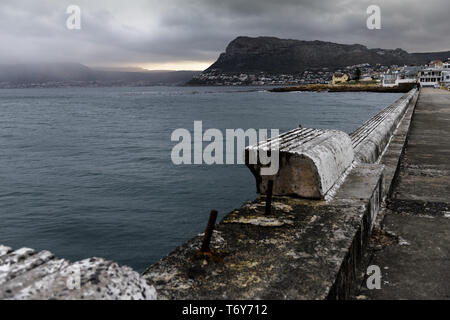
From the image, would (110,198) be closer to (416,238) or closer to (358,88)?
(416,238)

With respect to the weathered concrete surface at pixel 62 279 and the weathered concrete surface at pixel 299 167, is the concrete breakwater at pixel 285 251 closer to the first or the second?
the weathered concrete surface at pixel 299 167

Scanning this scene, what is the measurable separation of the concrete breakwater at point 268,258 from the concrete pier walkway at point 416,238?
21 cm

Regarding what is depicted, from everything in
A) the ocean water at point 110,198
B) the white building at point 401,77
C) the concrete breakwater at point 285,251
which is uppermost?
the white building at point 401,77

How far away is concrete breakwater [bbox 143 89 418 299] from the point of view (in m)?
1.84

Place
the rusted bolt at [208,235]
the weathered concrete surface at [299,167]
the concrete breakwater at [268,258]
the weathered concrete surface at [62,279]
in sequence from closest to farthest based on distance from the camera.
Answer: the weathered concrete surface at [62,279], the concrete breakwater at [268,258], the rusted bolt at [208,235], the weathered concrete surface at [299,167]

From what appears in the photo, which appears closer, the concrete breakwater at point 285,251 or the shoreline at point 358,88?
the concrete breakwater at point 285,251

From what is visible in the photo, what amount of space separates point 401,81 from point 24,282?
12134cm

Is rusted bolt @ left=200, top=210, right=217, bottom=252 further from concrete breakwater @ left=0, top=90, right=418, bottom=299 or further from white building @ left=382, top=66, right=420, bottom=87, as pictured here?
white building @ left=382, top=66, right=420, bottom=87

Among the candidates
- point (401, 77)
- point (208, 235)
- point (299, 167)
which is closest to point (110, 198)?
point (299, 167)

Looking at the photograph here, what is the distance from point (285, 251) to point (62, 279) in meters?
1.29

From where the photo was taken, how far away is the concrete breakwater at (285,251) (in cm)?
184

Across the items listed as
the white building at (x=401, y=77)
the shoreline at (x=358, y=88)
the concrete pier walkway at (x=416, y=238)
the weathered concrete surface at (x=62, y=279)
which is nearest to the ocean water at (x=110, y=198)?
the concrete pier walkway at (x=416, y=238)
